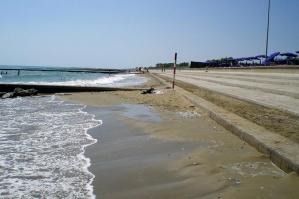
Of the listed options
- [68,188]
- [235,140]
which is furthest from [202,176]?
[235,140]

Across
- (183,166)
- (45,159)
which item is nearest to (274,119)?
(183,166)

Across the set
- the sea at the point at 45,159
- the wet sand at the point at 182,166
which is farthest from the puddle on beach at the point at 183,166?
the sea at the point at 45,159

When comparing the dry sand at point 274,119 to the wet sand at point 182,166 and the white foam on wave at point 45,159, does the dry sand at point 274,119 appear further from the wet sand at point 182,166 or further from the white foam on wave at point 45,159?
the white foam on wave at point 45,159

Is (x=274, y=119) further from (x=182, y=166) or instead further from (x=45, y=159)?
(x=45, y=159)

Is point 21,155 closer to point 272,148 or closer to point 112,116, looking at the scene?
point 272,148

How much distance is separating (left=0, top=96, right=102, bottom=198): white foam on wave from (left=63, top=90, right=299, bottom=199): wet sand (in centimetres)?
22

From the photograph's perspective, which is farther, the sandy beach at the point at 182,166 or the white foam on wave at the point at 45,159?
the white foam on wave at the point at 45,159

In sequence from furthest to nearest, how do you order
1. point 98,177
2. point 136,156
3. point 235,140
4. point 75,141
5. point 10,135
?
1. point 10,135
2. point 75,141
3. point 235,140
4. point 136,156
5. point 98,177

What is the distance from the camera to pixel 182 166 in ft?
16.3

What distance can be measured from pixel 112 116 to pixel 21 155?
5.25 metres

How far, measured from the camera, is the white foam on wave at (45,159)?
4.33 metres

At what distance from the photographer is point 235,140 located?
627 cm

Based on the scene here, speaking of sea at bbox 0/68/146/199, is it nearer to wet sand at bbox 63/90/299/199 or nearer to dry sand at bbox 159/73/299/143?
wet sand at bbox 63/90/299/199

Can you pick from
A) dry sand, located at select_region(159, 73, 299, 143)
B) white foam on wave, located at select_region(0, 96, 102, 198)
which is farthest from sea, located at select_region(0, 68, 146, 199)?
dry sand, located at select_region(159, 73, 299, 143)
